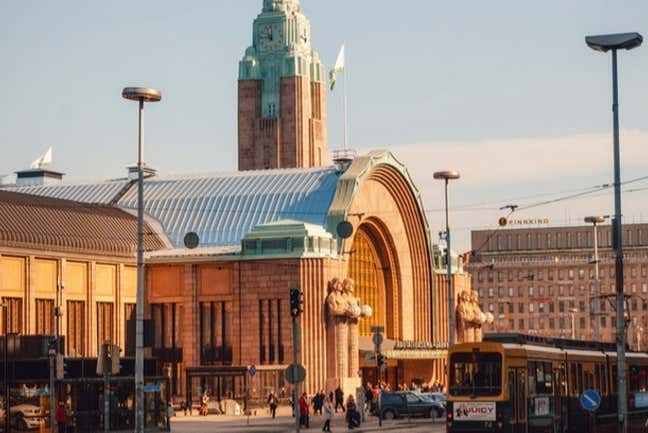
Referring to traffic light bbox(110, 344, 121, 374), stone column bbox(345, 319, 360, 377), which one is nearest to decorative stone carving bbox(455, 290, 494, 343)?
stone column bbox(345, 319, 360, 377)

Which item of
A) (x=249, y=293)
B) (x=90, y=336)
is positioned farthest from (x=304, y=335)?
(x=90, y=336)

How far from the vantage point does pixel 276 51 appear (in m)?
161

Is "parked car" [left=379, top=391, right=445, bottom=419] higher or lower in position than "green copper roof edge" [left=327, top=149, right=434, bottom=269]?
lower

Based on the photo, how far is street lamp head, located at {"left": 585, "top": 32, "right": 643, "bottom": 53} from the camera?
1774 inches

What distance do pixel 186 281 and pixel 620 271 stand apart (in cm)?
6028

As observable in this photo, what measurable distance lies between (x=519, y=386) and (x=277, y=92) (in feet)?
375

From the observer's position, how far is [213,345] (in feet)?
330

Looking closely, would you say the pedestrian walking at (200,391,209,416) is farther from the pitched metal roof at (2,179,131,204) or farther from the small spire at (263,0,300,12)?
the small spire at (263,0,300,12)

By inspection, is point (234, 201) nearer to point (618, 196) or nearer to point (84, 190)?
point (84, 190)

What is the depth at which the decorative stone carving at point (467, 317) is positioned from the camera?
121 meters

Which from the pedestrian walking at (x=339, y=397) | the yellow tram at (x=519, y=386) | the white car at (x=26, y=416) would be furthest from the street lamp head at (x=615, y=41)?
the pedestrian walking at (x=339, y=397)

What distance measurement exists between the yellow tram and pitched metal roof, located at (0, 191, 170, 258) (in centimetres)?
3808

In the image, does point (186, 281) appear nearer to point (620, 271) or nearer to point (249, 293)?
point (249, 293)

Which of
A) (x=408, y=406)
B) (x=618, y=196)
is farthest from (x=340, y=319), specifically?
(x=618, y=196)
